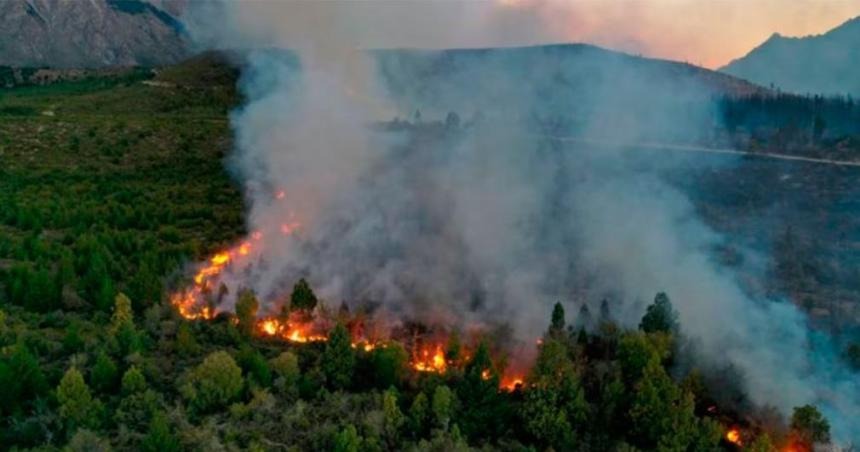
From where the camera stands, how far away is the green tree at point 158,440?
22.5 meters

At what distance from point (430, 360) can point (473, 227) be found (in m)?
16.6

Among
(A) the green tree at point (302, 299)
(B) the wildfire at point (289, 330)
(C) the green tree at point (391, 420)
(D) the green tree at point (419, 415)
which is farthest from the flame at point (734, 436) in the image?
(A) the green tree at point (302, 299)

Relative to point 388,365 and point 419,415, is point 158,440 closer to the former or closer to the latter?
point 419,415

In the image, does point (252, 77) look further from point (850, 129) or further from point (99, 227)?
point (850, 129)

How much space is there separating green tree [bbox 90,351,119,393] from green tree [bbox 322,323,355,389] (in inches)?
295

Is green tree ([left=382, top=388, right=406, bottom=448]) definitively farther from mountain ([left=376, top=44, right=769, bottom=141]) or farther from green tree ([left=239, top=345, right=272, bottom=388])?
mountain ([left=376, top=44, right=769, bottom=141])

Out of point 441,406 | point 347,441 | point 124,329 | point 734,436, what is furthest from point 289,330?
point 734,436

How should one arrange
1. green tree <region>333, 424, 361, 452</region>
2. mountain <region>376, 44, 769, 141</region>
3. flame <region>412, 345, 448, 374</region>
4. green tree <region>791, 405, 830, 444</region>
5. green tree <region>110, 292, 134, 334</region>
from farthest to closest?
mountain <region>376, 44, 769, 141</region>, flame <region>412, 345, 448, 374</region>, green tree <region>110, 292, 134, 334</region>, green tree <region>791, 405, 830, 444</region>, green tree <region>333, 424, 361, 452</region>

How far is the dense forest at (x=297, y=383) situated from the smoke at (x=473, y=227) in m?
2.85

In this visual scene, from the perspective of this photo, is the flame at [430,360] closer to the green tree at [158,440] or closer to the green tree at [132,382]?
the green tree at [132,382]

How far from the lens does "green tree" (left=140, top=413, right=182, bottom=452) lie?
884 inches

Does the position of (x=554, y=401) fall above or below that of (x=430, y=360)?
above

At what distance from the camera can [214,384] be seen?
27.0 m

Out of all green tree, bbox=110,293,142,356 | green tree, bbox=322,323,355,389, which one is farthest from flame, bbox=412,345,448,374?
green tree, bbox=110,293,142,356
